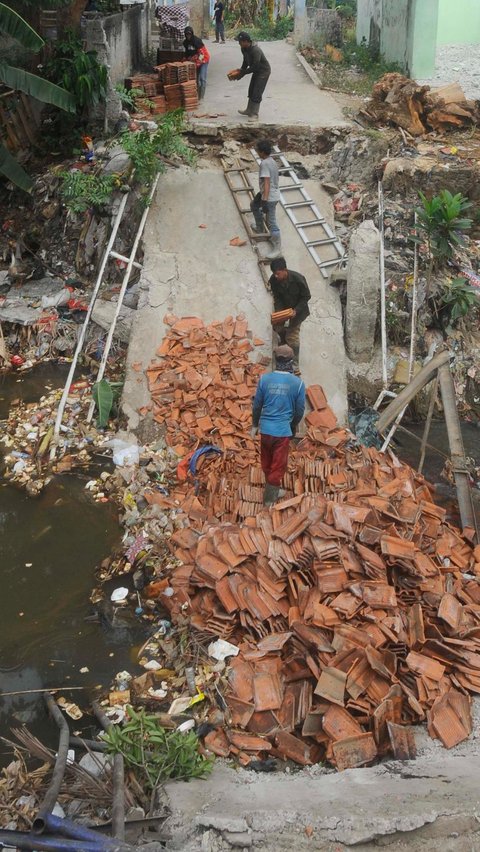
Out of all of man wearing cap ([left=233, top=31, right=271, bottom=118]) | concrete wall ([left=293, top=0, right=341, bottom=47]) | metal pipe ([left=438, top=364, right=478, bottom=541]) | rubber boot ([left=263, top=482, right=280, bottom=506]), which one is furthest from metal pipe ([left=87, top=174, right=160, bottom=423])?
concrete wall ([left=293, top=0, right=341, bottom=47])

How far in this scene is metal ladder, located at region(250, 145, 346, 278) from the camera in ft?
31.5

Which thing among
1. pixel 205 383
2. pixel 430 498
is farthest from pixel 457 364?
pixel 205 383

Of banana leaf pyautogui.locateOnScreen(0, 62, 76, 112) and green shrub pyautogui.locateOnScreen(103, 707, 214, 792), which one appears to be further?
banana leaf pyautogui.locateOnScreen(0, 62, 76, 112)

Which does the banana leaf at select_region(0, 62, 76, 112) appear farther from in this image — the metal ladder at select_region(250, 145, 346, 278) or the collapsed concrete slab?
the collapsed concrete slab

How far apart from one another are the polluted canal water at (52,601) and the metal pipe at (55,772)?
206 mm

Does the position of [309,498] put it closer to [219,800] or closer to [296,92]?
[219,800]

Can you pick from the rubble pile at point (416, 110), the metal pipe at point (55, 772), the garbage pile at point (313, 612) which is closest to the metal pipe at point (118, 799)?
the metal pipe at point (55, 772)

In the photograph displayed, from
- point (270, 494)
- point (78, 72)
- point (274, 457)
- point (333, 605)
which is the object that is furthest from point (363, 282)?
point (78, 72)

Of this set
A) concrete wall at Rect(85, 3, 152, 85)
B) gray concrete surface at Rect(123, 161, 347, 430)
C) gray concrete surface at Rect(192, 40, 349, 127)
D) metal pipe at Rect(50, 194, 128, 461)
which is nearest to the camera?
metal pipe at Rect(50, 194, 128, 461)

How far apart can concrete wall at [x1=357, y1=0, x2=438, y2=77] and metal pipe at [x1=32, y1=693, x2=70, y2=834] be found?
1381 cm

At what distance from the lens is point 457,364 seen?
9.37 metres

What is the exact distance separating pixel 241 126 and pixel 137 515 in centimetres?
768

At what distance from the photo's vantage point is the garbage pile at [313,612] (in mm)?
4684

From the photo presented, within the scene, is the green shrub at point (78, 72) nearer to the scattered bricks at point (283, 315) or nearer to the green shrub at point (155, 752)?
the scattered bricks at point (283, 315)
